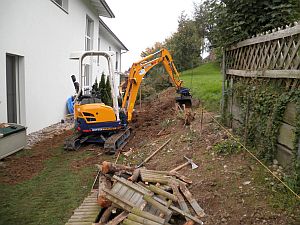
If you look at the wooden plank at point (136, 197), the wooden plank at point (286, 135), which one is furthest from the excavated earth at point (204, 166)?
the wooden plank at point (136, 197)

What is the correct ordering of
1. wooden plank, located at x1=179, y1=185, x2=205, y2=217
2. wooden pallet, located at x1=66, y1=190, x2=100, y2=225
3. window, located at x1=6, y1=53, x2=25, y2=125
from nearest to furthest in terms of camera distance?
1. wooden plank, located at x1=179, y1=185, x2=205, y2=217
2. wooden pallet, located at x1=66, y1=190, x2=100, y2=225
3. window, located at x1=6, y1=53, x2=25, y2=125

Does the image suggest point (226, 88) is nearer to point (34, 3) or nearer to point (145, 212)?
point (145, 212)

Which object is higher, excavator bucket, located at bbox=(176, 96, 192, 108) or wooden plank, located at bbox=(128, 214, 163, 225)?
excavator bucket, located at bbox=(176, 96, 192, 108)

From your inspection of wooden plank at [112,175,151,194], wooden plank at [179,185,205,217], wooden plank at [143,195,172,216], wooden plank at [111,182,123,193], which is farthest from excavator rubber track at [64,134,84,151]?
wooden plank at [143,195,172,216]

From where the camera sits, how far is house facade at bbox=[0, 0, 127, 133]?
25.6 ft

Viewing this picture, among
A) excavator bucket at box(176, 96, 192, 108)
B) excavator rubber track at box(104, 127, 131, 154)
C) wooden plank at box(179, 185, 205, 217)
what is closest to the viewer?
wooden plank at box(179, 185, 205, 217)

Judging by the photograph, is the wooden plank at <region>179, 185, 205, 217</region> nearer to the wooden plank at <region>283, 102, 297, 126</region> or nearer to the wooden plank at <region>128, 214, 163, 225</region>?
the wooden plank at <region>128, 214, 163, 225</region>

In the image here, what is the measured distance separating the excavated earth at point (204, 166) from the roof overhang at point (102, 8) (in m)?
8.32

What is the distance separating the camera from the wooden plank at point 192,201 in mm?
3737

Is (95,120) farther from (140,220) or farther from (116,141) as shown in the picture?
(140,220)

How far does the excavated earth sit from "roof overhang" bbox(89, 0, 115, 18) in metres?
8.32

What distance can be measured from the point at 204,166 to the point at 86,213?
2217 mm

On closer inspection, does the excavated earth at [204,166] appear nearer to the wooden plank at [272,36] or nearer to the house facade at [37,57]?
the house facade at [37,57]

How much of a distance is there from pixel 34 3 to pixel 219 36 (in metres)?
6.04
